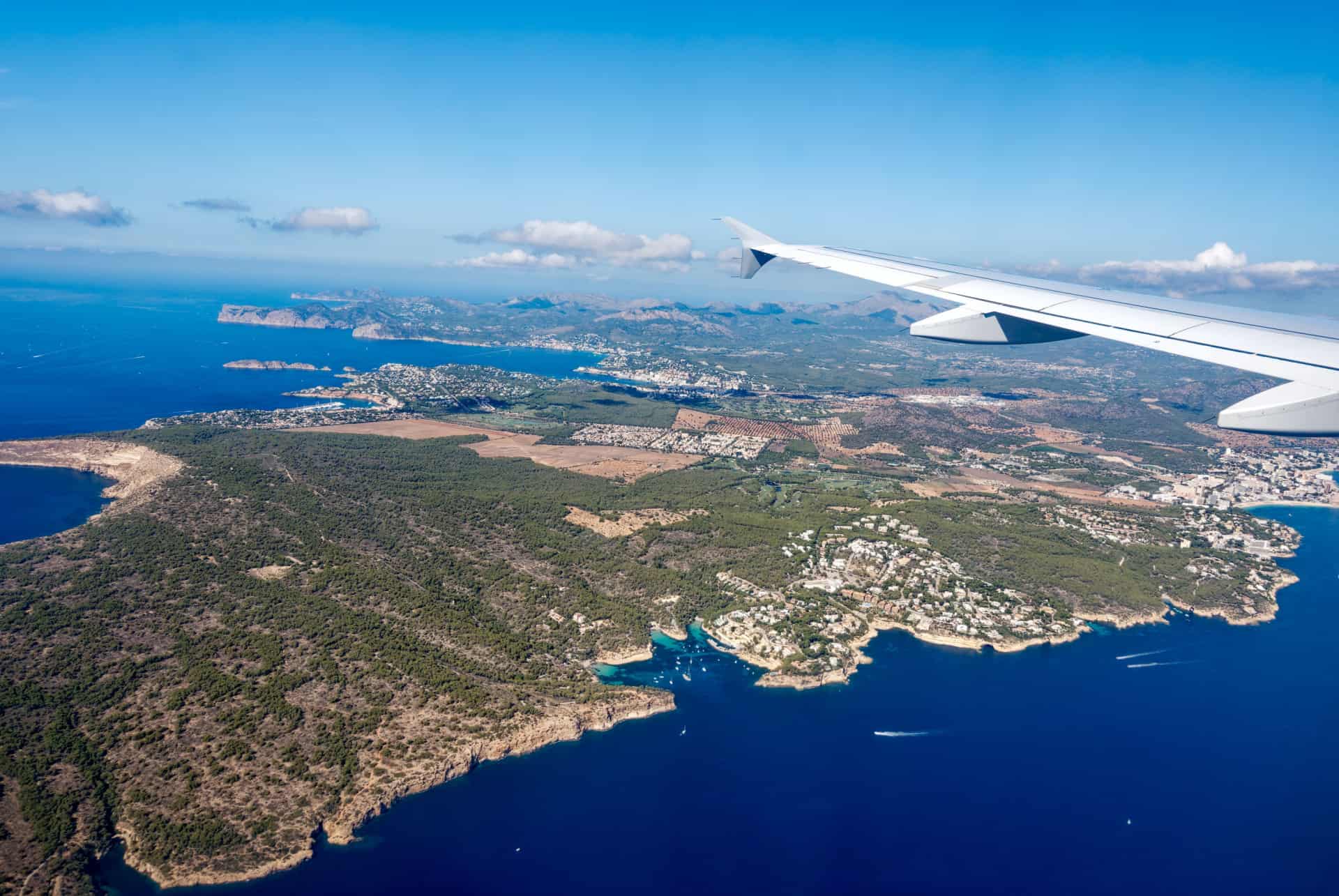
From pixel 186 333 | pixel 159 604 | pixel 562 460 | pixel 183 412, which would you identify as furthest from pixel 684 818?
pixel 186 333

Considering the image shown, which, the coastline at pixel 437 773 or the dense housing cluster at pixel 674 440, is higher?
the dense housing cluster at pixel 674 440

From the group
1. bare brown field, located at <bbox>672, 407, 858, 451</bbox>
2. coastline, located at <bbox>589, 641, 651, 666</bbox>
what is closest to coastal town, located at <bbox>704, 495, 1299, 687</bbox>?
coastline, located at <bbox>589, 641, 651, 666</bbox>

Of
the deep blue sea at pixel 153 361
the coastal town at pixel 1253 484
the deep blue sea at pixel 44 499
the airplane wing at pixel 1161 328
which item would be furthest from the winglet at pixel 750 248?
the deep blue sea at pixel 153 361

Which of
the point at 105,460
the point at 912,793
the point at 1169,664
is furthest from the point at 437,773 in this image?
the point at 105,460

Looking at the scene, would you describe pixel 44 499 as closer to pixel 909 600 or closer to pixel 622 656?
pixel 622 656

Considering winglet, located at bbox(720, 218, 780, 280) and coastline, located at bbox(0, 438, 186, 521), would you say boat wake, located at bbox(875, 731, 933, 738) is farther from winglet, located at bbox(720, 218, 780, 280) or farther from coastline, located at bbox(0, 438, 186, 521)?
coastline, located at bbox(0, 438, 186, 521)

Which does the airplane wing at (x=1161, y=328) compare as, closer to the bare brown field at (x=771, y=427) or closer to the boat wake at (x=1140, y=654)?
the boat wake at (x=1140, y=654)
